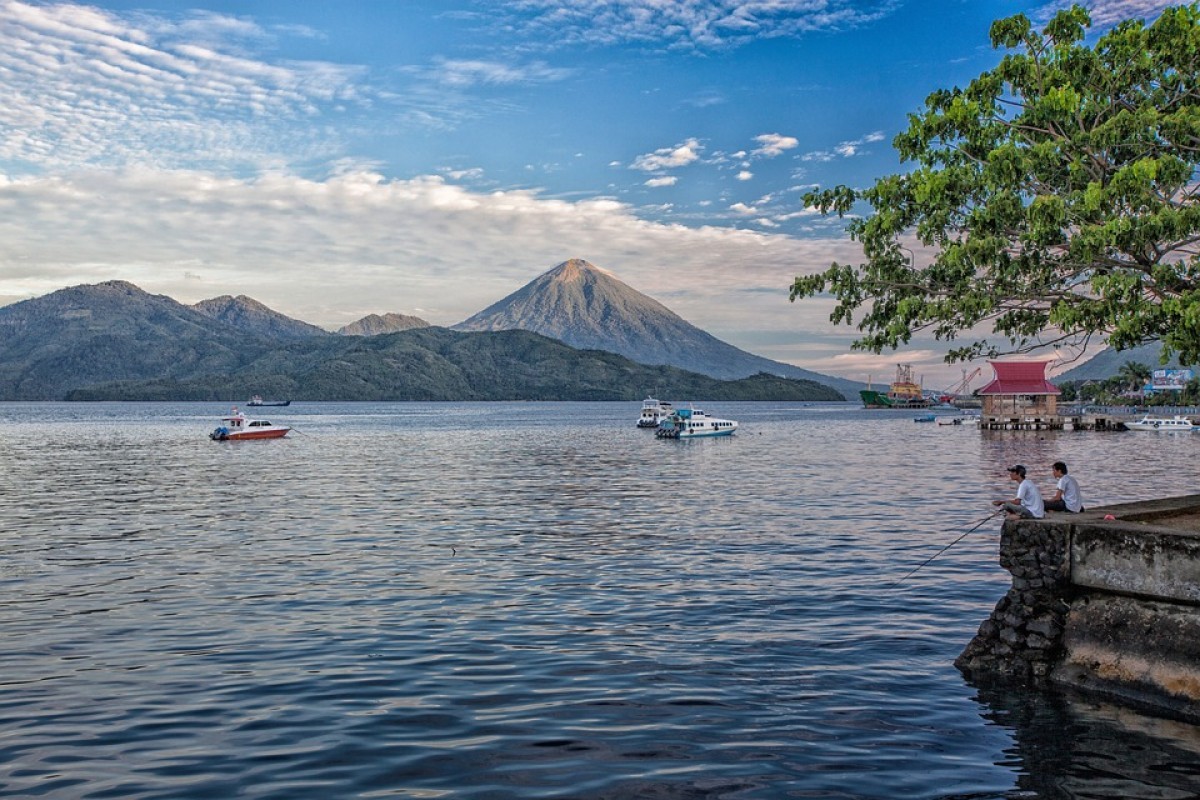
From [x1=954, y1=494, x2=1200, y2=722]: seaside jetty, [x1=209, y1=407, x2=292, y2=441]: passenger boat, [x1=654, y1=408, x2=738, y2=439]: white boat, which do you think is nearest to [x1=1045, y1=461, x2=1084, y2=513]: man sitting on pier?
[x1=954, y1=494, x2=1200, y2=722]: seaside jetty

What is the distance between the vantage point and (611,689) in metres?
14.1

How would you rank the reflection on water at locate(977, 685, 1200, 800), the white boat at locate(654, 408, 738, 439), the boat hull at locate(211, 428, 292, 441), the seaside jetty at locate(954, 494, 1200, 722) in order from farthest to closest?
the white boat at locate(654, 408, 738, 439) → the boat hull at locate(211, 428, 292, 441) → the seaside jetty at locate(954, 494, 1200, 722) → the reflection on water at locate(977, 685, 1200, 800)

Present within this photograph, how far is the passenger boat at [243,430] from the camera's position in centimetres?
10181

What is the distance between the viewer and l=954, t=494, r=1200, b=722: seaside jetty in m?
12.9

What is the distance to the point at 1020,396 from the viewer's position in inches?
5566

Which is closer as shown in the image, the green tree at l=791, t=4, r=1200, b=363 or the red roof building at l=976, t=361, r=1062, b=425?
the green tree at l=791, t=4, r=1200, b=363

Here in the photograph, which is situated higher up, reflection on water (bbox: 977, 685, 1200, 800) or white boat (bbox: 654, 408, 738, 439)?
white boat (bbox: 654, 408, 738, 439)

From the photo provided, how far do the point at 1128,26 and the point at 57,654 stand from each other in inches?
875

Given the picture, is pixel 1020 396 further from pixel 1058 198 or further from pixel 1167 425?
pixel 1058 198

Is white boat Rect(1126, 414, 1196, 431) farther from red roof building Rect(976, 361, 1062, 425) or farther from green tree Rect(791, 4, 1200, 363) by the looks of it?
green tree Rect(791, 4, 1200, 363)

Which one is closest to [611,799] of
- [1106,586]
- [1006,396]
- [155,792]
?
[155,792]

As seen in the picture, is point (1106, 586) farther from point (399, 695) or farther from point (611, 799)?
point (399, 695)

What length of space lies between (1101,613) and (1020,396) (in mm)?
139055

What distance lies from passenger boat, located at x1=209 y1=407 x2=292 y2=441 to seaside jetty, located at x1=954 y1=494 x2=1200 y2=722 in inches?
3852
